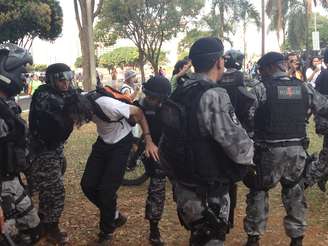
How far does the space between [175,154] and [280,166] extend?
1.41 m

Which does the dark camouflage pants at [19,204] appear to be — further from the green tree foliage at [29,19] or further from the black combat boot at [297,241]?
the green tree foliage at [29,19]

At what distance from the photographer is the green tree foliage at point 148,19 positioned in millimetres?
29031

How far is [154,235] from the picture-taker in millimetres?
5133

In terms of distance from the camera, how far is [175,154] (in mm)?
3547

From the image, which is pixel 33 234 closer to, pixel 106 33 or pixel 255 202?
pixel 255 202

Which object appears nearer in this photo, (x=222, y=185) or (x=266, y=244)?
(x=222, y=185)

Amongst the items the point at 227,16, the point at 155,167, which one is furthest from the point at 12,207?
the point at 227,16

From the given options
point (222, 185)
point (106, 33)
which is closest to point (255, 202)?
point (222, 185)

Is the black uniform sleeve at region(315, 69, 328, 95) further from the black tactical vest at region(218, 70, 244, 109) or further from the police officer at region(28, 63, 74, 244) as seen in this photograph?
the police officer at region(28, 63, 74, 244)

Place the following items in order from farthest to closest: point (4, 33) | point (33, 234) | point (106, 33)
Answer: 1. point (106, 33)
2. point (4, 33)
3. point (33, 234)

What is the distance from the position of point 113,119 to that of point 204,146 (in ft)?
5.03

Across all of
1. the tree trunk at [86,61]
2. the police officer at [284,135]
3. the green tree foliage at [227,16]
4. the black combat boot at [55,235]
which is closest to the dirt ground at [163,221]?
the black combat boot at [55,235]

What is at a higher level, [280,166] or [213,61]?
[213,61]

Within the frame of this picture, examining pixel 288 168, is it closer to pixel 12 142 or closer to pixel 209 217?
pixel 209 217
